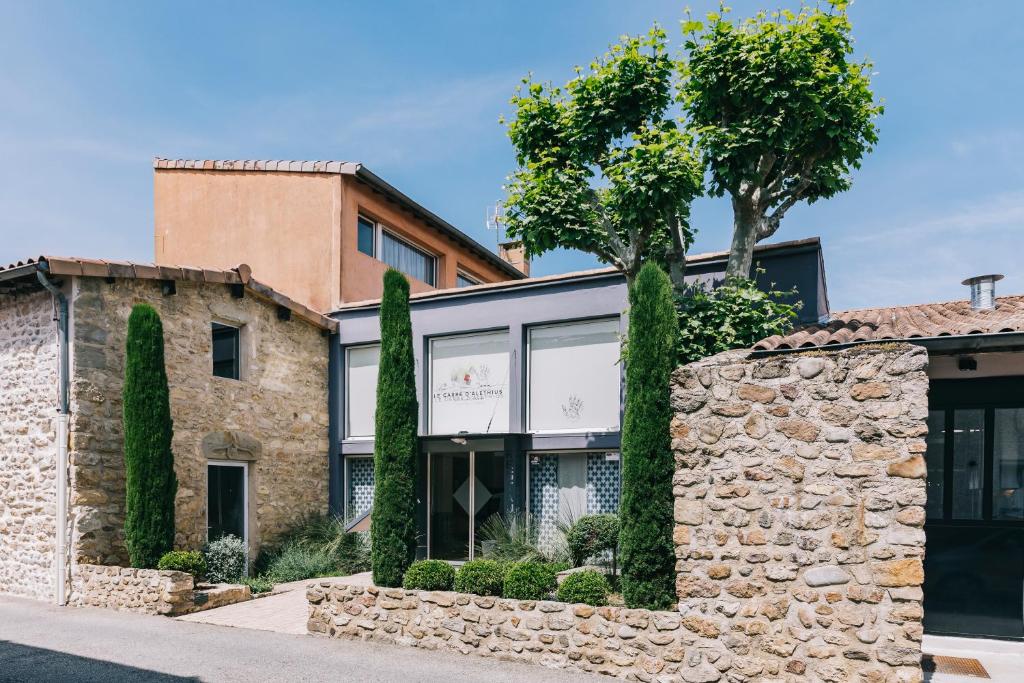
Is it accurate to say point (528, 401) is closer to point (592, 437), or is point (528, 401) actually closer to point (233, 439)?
point (592, 437)

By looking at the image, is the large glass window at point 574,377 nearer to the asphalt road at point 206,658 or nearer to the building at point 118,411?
the building at point 118,411

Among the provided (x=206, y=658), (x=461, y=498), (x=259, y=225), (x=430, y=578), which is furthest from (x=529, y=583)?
(x=259, y=225)

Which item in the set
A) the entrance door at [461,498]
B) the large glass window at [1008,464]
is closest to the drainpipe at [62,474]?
the entrance door at [461,498]

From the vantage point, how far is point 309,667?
7547 millimetres

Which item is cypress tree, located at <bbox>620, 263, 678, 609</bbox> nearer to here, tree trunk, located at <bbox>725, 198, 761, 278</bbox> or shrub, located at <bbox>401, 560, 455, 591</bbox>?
shrub, located at <bbox>401, 560, 455, 591</bbox>

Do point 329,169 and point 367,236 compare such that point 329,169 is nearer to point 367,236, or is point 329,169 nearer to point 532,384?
point 367,236

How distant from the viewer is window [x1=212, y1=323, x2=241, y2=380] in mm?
13156

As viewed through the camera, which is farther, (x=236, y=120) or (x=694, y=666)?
(x=236, y=120)

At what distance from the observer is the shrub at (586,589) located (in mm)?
7527

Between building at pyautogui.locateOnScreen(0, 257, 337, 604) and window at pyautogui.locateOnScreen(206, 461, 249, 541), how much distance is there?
0.07 ft

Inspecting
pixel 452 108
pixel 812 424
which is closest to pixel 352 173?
pixel 452 108

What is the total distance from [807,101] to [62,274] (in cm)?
1017

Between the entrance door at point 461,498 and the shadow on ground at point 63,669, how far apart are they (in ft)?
20.8

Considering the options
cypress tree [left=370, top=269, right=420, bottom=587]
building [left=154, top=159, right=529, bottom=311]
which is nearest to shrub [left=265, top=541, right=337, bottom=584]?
cypress tree [left=370, top=269, right=420, bottom=587]
